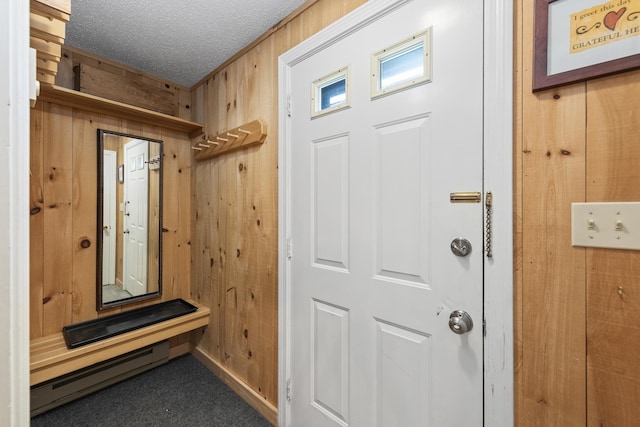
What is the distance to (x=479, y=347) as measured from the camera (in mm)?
962

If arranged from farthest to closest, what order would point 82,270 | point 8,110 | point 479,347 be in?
point 82,270 < point 479,347 < point 8,110

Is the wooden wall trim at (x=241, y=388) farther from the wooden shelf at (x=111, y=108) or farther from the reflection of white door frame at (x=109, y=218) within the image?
the wooden shelf at (x=111, y=108)

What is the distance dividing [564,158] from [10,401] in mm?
1386

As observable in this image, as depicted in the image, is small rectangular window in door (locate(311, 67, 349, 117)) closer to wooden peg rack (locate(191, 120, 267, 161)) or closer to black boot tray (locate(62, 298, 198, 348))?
wooden peg rack (locate(191, 120, 267, 161))

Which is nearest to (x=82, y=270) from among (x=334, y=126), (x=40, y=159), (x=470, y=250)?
(x=40, y=159)

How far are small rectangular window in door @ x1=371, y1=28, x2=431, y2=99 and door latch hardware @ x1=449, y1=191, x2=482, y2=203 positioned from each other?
446 millimetres

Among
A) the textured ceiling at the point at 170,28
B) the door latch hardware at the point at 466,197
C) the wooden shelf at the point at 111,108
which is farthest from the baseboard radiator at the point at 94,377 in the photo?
the door latch hardware at the point at 466,197

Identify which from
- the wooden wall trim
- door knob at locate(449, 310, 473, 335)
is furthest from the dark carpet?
door knob at locate(449, 310, 473, 335)

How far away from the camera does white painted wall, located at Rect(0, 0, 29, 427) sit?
471 millimetres

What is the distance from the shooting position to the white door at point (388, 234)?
99 centimetres

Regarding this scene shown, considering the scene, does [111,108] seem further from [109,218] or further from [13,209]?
[13,209]

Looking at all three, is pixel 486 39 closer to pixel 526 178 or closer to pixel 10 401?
pixel 526 178

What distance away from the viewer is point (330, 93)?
1421 mm

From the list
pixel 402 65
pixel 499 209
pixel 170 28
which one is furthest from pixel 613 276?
pixel 170 28
